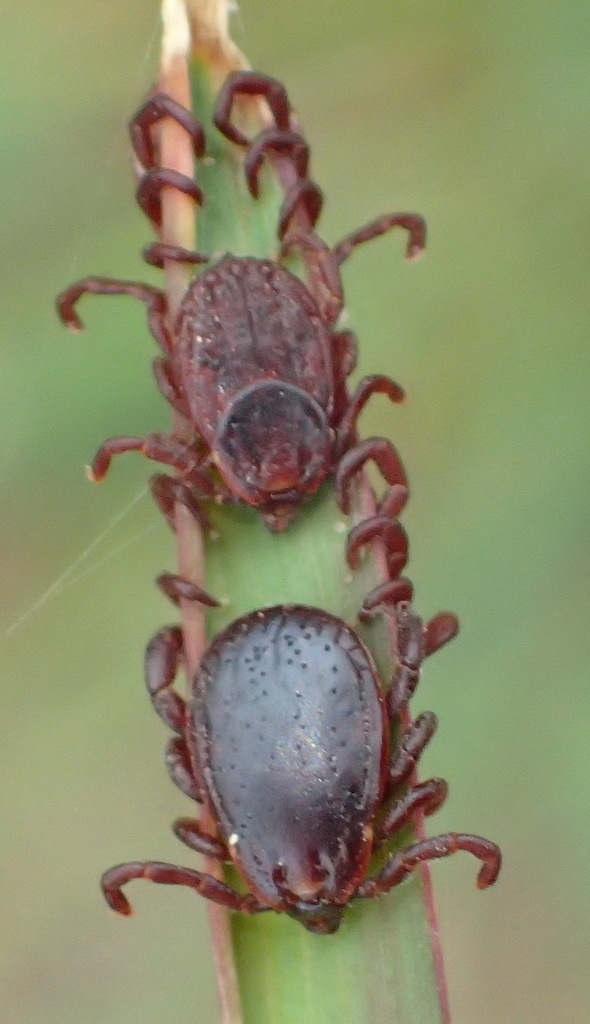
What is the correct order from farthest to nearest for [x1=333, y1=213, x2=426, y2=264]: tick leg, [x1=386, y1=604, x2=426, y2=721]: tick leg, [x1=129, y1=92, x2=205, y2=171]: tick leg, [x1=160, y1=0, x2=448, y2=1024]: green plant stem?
[x1=333, y1=213, x2=426, y2=264]: tick leg
[x1=129, y1=92, x2=205, y2=171]: tick leg
[x1=386, y1=604, x2=426, y2=721]: tick leg
[x1=160, y1=0, x2=448, y2=1024]: green plant stem

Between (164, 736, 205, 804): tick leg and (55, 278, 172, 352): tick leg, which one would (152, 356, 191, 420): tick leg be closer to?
(55, 278, 172, 352): tick leg

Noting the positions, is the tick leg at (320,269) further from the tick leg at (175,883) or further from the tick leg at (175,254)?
the tick leg at (175,883)

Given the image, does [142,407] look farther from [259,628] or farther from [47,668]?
[259,628]

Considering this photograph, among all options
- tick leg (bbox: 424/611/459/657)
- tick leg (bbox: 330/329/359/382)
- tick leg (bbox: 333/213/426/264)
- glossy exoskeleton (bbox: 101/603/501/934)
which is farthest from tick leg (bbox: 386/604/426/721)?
tick leg (bbox: 333/213/426/264)

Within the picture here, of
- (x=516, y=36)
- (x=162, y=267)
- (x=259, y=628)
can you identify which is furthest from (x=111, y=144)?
(x=259, y=628)

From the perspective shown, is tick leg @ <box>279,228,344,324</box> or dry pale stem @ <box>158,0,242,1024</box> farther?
tick leg @ <box>279,228,344,324</box>

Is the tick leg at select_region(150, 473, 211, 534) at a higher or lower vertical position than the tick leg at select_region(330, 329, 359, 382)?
lower

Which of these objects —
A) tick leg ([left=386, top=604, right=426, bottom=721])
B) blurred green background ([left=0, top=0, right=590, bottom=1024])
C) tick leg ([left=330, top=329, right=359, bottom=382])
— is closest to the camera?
tick leg ([left=386, top=604, right=426, bottom=721])
